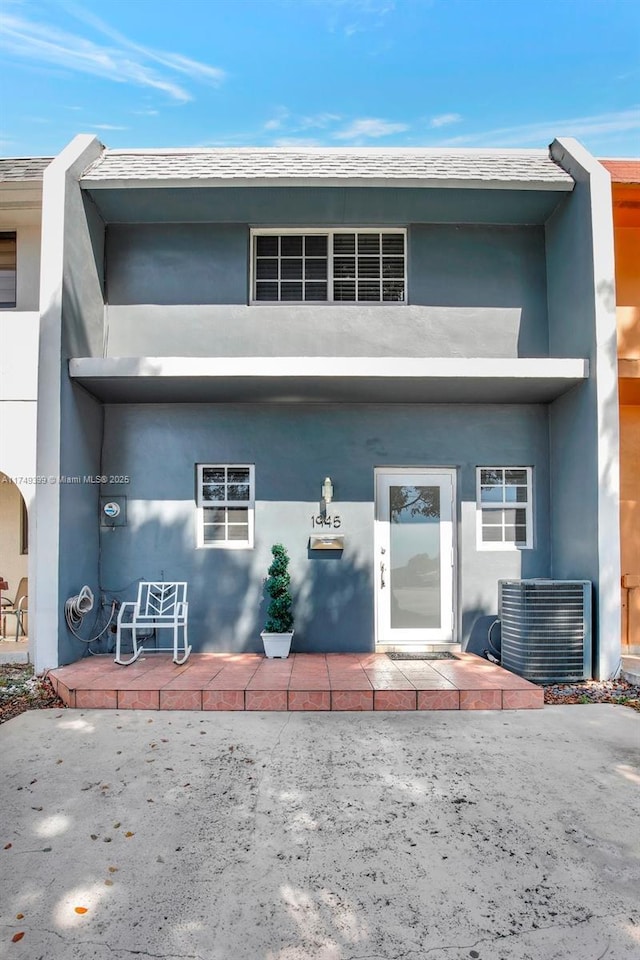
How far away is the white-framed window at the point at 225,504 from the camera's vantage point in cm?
623

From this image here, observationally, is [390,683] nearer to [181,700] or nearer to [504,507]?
[181,700]

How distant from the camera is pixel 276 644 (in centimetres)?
577

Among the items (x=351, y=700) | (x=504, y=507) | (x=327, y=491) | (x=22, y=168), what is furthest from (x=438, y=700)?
(x=22, y=168)

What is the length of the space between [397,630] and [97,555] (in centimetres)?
374

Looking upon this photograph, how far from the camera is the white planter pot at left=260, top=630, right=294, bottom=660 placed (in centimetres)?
574

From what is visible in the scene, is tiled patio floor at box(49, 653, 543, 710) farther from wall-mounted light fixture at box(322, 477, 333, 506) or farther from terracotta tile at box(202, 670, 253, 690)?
wall-mounted light fixture at box(322, 477, 333, 506)

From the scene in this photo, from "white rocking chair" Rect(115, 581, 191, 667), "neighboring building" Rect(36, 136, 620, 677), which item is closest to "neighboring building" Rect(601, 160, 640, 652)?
"neighboring building" Rect(36, 136, 620, 677)

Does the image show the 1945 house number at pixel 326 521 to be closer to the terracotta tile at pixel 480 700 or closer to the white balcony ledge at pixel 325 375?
the white balcony ledge at pixel 325 375

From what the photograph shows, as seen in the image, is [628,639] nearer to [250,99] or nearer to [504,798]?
[504,798]

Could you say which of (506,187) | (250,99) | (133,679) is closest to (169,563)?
(133,679)

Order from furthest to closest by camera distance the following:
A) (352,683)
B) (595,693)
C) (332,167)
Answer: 1. (332,167)
2. (595,693)
3. (352,683)

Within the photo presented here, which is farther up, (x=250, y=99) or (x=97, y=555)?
(x=250, y=99)

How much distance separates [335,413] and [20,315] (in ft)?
12.4

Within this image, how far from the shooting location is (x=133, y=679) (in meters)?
4.96
